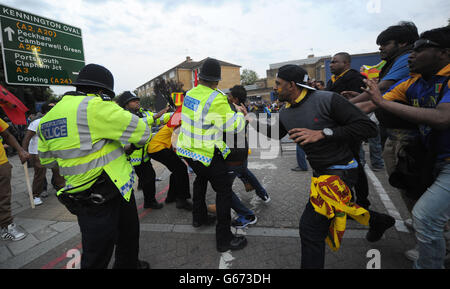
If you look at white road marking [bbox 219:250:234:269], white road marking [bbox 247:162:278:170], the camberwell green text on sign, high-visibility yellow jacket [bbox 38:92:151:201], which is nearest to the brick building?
the camberwell green text on sign

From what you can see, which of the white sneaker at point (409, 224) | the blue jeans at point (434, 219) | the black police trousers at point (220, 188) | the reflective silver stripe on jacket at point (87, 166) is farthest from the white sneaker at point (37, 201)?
the white sneaker at point (409, 224)

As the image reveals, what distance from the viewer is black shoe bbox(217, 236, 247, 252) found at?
2.62 meters

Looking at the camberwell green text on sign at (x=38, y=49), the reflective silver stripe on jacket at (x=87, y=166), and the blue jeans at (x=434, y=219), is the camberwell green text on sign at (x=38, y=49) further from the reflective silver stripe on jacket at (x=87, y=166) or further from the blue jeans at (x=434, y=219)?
the blue jeans at (x=434, y=219)

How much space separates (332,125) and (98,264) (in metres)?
2.24

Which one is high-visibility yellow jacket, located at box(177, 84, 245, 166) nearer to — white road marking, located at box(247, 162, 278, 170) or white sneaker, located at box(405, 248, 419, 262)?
white sneaker, located at box(405, 248, 419, 262)

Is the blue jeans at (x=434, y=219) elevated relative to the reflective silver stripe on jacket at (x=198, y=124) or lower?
lower

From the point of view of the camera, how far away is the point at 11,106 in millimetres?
3357

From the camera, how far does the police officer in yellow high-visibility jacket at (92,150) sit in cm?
166

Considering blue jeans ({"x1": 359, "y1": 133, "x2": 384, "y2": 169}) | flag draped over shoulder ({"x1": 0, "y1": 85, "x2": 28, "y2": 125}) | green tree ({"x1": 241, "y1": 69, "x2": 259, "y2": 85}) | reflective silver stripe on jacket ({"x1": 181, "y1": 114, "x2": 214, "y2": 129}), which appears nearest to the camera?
reflective silver stripe on jacket ({"x1": 181, "y1": 114, "x2": 214, "y2": 129})

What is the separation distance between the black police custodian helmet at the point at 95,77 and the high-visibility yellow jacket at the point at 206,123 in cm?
89

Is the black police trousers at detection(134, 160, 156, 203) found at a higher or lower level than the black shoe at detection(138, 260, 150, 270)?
higher

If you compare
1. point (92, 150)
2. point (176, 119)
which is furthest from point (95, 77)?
point (176, 119)
